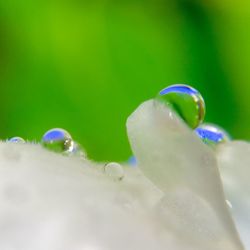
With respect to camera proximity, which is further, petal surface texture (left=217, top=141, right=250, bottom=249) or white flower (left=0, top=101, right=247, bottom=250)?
petal surface texture (left=217, top=141, right=250, bottom=249)

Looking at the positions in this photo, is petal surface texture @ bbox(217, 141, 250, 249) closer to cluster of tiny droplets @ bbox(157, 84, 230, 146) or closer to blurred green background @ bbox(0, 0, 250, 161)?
cluster of tiny droplets @ bbox(157, 84, 230, 146)

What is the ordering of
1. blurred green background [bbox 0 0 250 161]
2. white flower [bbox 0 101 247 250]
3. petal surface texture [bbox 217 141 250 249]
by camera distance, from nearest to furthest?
1. white flower [bbox 0 101 247 250]
2. petal surface texture [bbox 217 141 250 249]
3. blurred green background [bbox 0 0 250 161]

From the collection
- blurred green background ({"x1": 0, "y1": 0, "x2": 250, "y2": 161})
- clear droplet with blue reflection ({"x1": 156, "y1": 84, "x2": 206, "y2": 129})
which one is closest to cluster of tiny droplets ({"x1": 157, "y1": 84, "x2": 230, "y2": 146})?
clear droplet with blue reflection ({"x1": 156, "y1": 84, "x2": 206, "y2": 129})

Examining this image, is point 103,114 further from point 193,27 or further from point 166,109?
point 166,109

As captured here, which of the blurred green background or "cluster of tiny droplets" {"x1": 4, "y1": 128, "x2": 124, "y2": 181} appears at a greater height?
"cluster of tiny droplets" {"x1": 4, "y1": 128, "x2": 124, "y2": 181}

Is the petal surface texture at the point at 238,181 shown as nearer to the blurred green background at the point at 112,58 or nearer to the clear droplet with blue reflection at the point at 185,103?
the clear droplet with blue reflection at the point at 185,103

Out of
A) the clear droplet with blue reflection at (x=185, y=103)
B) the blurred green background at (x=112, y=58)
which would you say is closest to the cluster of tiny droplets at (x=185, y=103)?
the clear droplet with blue reflection at (x=185, y=103)

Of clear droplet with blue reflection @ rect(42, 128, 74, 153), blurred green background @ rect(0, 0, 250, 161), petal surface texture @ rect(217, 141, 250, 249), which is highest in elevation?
clear droplet with blue reflection @ rect(42, 128, 74, 153)

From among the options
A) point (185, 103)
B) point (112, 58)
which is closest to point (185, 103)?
point (185, 103)

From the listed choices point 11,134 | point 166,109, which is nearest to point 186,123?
point 166,109
